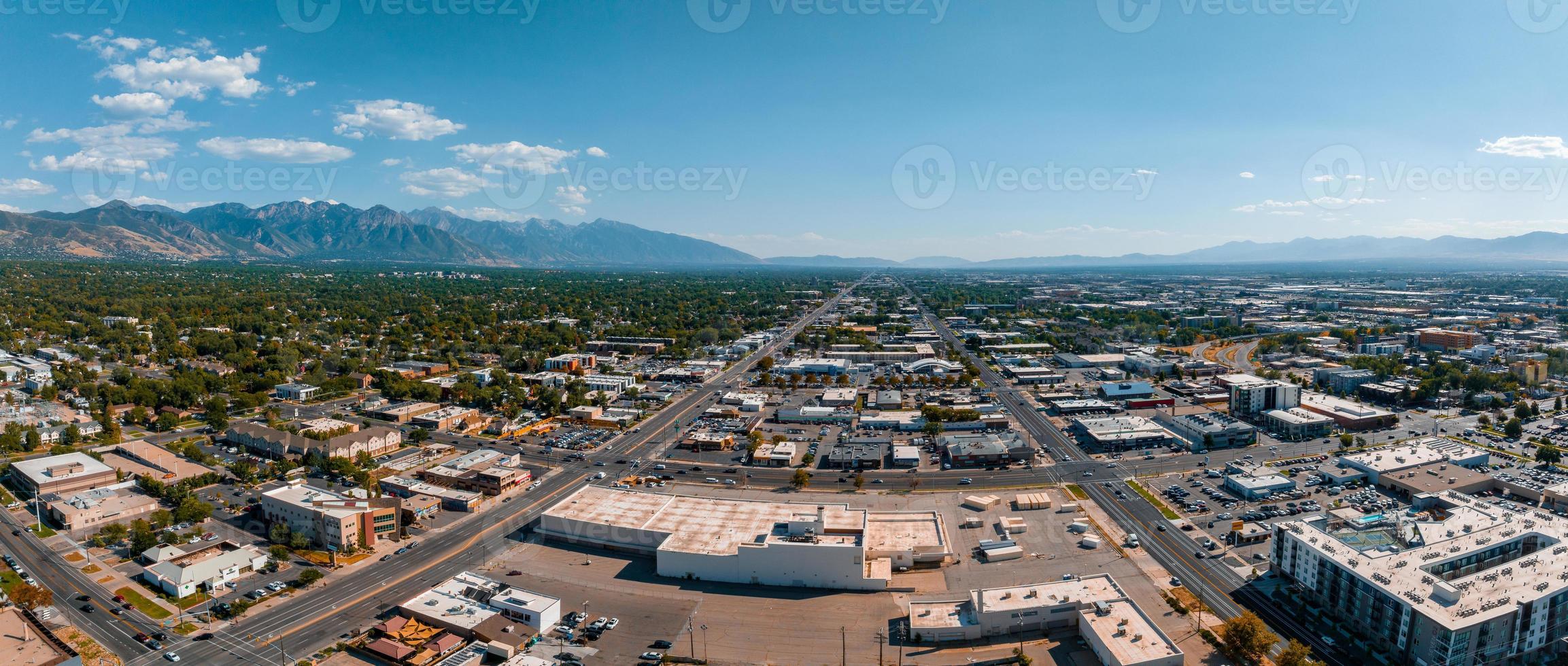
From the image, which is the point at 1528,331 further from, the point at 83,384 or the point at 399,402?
the point at 83,384

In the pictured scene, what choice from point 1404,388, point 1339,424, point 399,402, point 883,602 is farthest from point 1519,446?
point 399,402

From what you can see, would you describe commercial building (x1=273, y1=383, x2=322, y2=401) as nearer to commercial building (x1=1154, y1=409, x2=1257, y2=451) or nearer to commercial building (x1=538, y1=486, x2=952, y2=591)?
commercial building (x1=538, y1=486, x2=952, y2=591)

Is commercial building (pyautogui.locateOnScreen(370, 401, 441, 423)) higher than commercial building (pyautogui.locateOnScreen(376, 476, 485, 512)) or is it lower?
higher

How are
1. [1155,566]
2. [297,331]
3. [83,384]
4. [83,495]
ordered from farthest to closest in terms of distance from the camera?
[297,331] < [83,384] < [83,495] < [1155,566]

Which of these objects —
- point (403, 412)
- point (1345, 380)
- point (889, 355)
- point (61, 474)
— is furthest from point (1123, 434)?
point (61, 474)

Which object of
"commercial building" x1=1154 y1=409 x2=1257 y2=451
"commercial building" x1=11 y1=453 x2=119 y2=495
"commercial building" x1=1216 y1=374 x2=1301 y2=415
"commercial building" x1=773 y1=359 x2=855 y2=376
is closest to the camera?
"commercial building" x1=11 y1=453 x2=119 y2=495

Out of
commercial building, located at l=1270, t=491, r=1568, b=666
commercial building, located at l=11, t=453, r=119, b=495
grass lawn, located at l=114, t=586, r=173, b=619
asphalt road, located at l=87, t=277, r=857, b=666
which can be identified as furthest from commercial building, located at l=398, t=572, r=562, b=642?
commercial building, located at l=1270, t=491, r=1568, b=666

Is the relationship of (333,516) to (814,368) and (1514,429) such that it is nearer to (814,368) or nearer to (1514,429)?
(814,368)
